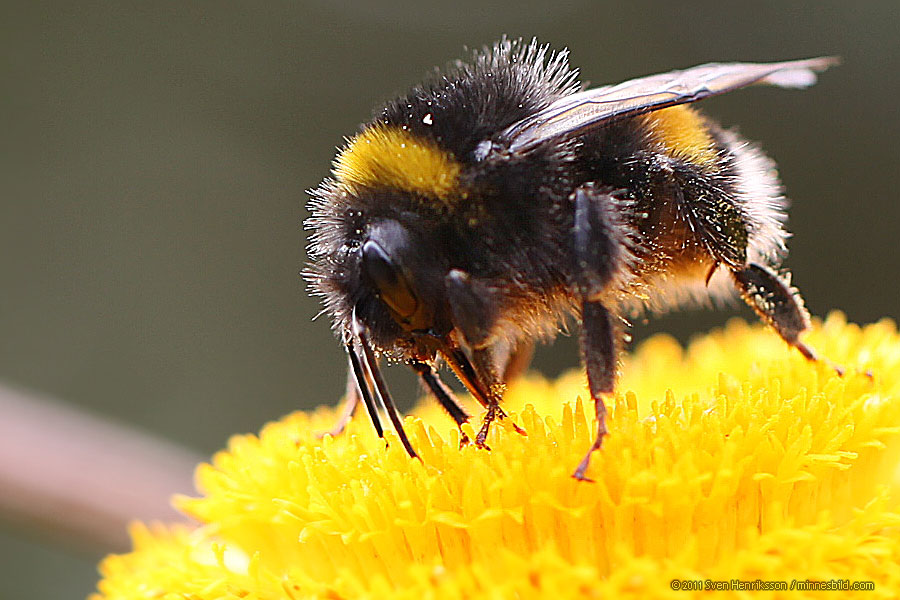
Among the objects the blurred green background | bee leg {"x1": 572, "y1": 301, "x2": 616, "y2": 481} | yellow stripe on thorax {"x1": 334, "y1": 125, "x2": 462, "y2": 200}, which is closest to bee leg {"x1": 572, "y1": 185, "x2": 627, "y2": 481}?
bee leg {"x1": 572, "y1": 301, "x2": 616, "y2": 481}

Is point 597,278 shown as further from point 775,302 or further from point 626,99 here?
point 775,302

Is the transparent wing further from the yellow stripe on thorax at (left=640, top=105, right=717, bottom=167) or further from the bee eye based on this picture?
the bee eye

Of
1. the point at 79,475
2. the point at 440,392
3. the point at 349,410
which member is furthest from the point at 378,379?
the point at 79,475

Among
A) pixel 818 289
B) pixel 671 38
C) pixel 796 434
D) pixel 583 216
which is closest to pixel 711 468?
pixel 796 434

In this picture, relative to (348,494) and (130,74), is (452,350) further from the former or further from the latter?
(130,74)

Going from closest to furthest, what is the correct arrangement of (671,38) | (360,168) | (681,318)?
(360,168), (681,318), (671,38)

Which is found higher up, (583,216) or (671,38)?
(671,38)
